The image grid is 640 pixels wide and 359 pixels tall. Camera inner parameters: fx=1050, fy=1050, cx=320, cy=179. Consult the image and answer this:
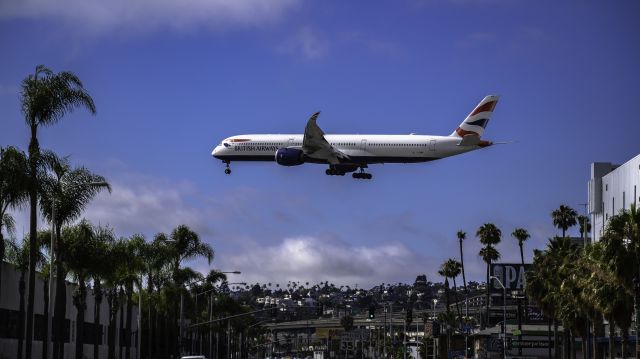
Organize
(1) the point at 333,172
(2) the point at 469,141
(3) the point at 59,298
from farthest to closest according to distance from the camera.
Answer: (1) the point at 333,172 → (2) the point at 469,141 → (3) the point at 59,298

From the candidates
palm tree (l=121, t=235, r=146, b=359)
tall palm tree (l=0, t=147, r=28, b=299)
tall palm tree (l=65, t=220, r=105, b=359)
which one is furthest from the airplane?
tall palm tree (l=0, t=147, r=28, b=299)

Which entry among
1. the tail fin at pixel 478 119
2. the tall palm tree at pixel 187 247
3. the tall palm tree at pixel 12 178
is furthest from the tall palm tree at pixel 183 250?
the tall palm tree at pixel 12 178

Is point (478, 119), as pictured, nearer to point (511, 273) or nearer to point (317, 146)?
point (317, 146)

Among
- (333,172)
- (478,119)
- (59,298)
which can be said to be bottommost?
(59,298)

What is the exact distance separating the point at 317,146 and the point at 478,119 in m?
13.9

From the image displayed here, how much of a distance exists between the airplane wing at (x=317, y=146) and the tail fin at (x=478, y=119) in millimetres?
10051

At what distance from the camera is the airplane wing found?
76.3m

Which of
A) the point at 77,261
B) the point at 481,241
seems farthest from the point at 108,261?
the point at 481,241

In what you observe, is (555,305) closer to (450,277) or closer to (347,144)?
(347,144)

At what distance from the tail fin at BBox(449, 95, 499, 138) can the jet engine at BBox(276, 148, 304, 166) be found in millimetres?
12635

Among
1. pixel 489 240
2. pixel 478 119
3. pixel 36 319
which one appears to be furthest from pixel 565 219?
pixel 36 319

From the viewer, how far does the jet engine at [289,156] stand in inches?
3076

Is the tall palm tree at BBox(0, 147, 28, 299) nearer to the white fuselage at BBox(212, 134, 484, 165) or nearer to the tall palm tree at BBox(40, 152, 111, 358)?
the tall palm tree at BBox(40, 152, 111, 358)

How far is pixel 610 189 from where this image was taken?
103812mm
